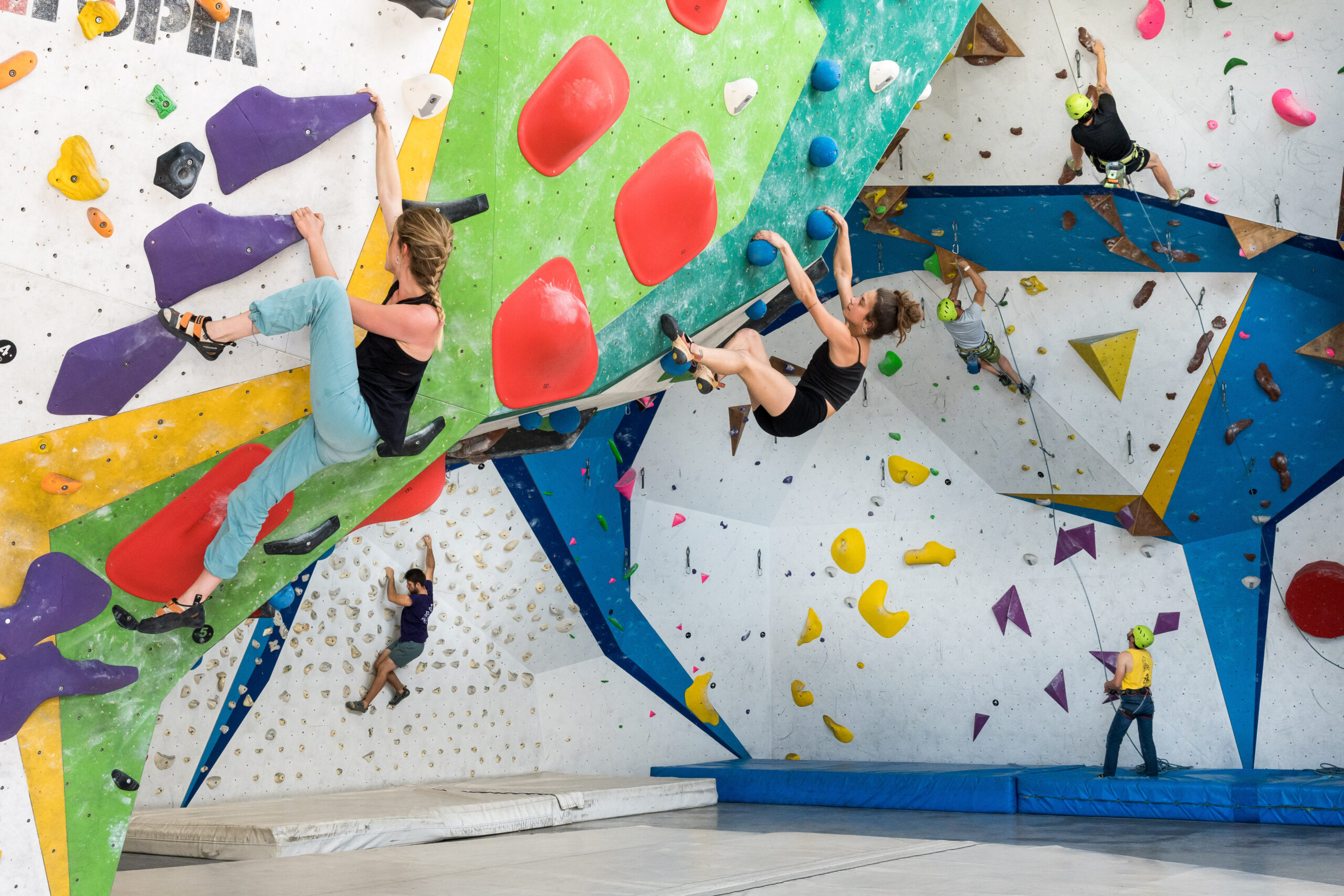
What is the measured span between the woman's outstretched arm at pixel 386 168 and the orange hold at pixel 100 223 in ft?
2.35

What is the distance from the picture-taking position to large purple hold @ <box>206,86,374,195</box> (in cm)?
282

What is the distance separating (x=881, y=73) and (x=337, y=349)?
262cm

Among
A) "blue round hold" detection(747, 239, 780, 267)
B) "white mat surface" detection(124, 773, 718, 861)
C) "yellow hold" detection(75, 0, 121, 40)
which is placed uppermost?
"blue round hold" detection(747, 239, 780, 267)

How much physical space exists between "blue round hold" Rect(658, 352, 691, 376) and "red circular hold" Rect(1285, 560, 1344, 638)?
191 inches

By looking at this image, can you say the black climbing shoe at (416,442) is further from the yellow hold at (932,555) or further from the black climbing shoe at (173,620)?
the yellow hold at (932,555)

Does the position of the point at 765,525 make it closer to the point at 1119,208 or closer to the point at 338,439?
the point at 1119,208

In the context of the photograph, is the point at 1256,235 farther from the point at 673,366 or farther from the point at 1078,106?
the point at 673,366

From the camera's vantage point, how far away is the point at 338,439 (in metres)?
2.99

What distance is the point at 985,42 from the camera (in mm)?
5922

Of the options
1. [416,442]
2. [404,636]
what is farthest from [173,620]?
[404,636]

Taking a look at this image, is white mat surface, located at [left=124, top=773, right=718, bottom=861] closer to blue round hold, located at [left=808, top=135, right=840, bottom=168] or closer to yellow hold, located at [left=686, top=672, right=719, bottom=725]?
yellow hold, located at [left=686, top=672, right=719, bottom=725]

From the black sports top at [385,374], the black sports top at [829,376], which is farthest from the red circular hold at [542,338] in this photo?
the black sports top at [829,376]

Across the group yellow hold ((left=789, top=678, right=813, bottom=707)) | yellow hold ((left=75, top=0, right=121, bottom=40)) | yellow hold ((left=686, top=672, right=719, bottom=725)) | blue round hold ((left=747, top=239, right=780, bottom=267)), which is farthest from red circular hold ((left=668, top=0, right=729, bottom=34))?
yellow hold ((left=789, top=678, right=813, bottom=707))

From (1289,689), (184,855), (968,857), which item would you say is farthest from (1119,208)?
(184,855)
